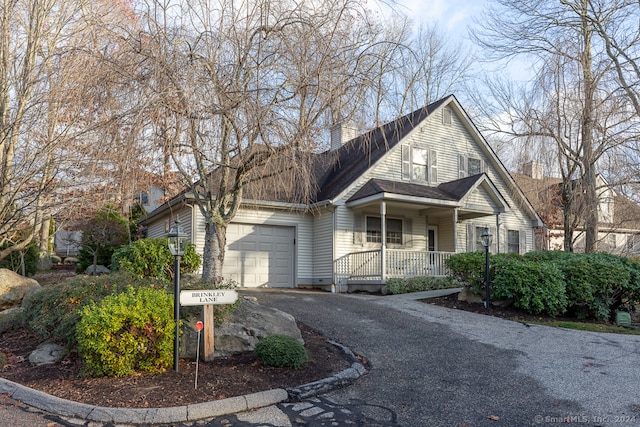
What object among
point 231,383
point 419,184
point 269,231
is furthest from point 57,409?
point 419,184

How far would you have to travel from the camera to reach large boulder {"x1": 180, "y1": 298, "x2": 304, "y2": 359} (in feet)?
21.1

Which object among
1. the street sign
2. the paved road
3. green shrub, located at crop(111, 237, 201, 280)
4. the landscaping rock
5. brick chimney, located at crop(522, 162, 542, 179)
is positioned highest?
brick chimney, located at crop(522, 162, 542, 179)

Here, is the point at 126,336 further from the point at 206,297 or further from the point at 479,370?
the point at 479,370

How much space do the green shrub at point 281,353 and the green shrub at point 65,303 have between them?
2210 millimetres

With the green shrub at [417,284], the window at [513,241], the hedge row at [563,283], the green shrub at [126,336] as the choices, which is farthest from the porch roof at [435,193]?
the green shrub at [126,336]

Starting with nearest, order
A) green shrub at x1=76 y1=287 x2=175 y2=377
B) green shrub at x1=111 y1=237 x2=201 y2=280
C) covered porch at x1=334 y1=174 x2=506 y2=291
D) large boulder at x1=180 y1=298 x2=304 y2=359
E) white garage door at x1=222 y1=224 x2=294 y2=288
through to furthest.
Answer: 1. green shrub at x1=76 y1=287 x2=175 y2=377
2. large boulder at x1=180 y1=298 x2=304 y2=359
3. green shrub at x1=111 y1=237 x2=201 y2=280
4. covered porch at x1=334 y1=174 x2=506 y2=291
5. white garage door at x1=222 y1=224 x2=294 y2=288

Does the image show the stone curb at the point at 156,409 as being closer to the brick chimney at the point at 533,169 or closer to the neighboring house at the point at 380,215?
the neighboring house at the point at 380,215

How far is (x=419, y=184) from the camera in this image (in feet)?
57.5

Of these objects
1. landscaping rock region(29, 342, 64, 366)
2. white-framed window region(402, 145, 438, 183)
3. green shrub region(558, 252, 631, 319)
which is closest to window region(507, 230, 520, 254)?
white-framed window region(402, 145, 438, 183)

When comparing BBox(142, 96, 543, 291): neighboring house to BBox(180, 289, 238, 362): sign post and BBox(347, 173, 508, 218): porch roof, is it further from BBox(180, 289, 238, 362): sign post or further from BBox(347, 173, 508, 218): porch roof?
BBox(180, 289, 238, 362): sign post

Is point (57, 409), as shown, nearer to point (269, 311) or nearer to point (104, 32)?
point (269, 311)

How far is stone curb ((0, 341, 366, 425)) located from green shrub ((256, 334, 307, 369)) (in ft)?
2.07

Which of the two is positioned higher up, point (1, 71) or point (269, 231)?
point (1, 71)

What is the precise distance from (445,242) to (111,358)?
14.5m
